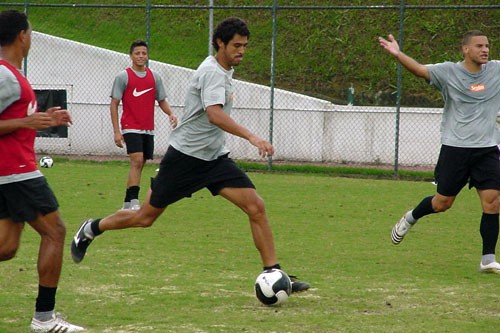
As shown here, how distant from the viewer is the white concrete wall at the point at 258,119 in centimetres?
1962

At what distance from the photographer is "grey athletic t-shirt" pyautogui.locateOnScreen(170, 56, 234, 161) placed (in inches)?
281

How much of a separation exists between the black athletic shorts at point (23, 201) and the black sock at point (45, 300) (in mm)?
454

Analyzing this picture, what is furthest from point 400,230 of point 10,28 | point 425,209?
point 10,28

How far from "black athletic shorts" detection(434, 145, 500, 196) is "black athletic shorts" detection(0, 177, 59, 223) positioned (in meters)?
4.05

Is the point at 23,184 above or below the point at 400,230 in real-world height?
above

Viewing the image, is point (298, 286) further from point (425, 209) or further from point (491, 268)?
point (425, 209)

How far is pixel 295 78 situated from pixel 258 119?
334cm

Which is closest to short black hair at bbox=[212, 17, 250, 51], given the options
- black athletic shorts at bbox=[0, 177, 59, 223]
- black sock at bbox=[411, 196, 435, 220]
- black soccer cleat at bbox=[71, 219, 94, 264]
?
black athletic shorts at bbox=[0, 177, 59, 223]

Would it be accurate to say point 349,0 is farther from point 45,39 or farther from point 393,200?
point 393,200

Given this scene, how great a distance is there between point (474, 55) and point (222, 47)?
8.40ft

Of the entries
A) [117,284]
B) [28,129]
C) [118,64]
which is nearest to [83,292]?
[117,284]

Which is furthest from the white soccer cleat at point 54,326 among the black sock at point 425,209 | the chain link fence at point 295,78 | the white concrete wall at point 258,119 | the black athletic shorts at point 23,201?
the white concrete wall at point 258,119

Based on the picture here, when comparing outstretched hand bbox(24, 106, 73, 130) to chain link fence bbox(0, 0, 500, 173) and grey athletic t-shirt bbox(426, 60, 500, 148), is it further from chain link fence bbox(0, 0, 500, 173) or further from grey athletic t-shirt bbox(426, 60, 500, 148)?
chain link fence bbox(0, 0, 500, 173)

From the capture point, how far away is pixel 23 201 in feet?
19.3
